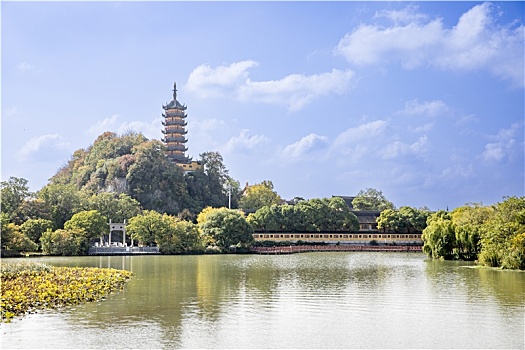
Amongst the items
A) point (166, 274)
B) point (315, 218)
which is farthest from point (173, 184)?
point (166, 274)

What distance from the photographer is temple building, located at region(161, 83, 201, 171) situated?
252 ft

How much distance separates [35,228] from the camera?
44.6m

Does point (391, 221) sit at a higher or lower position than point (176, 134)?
lower

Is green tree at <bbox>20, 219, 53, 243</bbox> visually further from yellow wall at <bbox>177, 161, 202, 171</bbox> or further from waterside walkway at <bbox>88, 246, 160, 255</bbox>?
yellow wall at <bbox>177, 161, 202, 171</bbox>

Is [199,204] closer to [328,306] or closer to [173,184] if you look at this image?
[173,184]

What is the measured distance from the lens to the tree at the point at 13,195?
47656 millimetres

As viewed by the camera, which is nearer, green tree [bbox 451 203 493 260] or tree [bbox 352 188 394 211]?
green tree [bbox 451 203 493 260]

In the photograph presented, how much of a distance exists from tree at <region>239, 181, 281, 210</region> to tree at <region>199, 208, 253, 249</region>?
22.4m

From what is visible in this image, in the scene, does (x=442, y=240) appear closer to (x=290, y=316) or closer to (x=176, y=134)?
(x=290, y=316)

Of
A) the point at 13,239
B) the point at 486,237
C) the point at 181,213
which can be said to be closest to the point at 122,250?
the point at 13,239

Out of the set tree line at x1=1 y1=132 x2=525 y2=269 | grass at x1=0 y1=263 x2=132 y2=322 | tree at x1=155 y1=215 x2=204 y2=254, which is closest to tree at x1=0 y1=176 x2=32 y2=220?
tree line at x1=1 y1=132 x2=525 y2=269

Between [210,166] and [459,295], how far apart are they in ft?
193

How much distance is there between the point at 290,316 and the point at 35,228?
32799mm

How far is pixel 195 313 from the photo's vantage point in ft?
52.1
